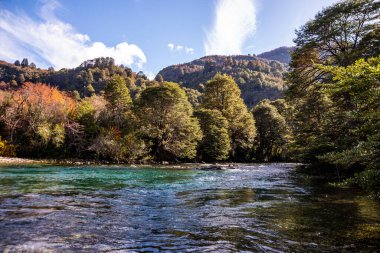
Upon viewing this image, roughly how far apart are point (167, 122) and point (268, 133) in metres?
24.6

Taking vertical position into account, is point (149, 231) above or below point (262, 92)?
below

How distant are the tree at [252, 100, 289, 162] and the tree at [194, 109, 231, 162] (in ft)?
45.3

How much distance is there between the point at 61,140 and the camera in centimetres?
3762

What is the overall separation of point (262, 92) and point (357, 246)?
121 m

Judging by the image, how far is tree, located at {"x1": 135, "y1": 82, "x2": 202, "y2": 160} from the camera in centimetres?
4094

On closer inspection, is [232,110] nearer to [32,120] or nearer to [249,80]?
[32,120]

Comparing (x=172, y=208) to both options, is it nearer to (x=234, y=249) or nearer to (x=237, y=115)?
(x=234, y=249)

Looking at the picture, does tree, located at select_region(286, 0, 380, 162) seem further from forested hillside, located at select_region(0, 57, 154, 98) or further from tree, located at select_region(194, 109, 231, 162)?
forested hillside, located at select_region(0, 57, 154, 98)

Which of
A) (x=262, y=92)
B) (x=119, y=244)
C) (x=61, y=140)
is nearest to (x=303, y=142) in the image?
(x=119, y=244)

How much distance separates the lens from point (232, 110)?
171 feet

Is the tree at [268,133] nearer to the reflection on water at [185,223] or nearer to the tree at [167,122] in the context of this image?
the tree at [167,122]

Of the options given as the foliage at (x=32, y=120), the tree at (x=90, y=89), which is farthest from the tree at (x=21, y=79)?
the foliage at (x=32, y=120)

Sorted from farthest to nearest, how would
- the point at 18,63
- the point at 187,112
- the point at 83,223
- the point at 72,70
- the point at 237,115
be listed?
the point at 18,63 → the point at 72,70 → the point at 237,115 → the point at 187,112 → the point at 83,223

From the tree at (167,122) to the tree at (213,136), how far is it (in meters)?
2.89
